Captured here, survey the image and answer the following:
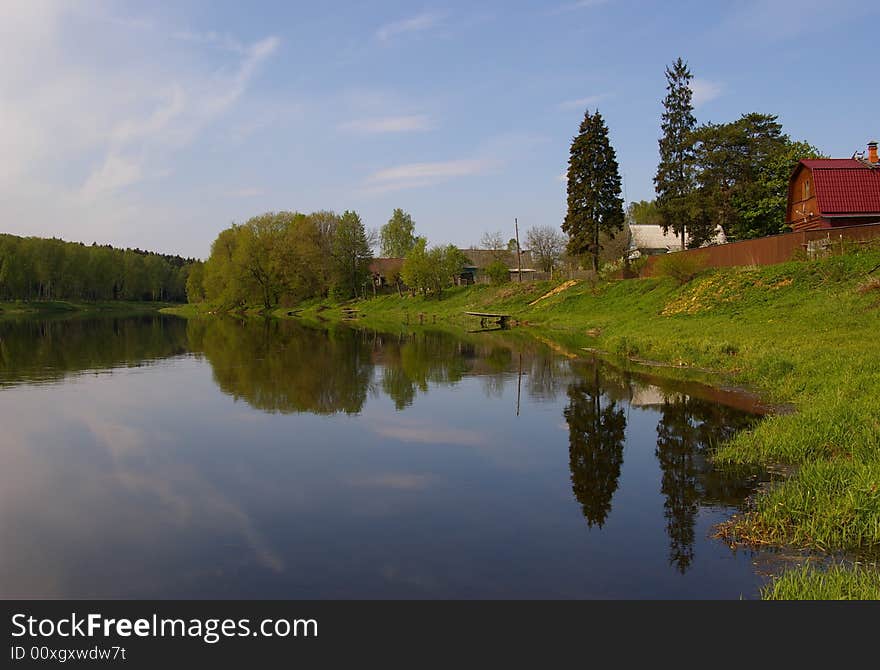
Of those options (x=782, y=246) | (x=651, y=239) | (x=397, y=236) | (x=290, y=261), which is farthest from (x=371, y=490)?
(x=397, y=236)

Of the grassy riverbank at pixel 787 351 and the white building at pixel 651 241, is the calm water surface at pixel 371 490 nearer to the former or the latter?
the grassy riverbank at pixel 787 351

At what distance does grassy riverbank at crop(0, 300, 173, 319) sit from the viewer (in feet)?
330

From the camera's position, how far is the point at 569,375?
2194 cm

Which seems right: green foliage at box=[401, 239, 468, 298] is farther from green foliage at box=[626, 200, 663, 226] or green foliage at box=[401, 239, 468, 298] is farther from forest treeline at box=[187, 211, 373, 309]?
green foliage at box=[626, 200, 663, 226]

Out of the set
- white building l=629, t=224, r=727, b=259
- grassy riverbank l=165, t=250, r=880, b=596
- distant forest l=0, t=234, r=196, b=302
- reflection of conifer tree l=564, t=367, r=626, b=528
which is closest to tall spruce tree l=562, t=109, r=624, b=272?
grassy riverbank l=165, t=250, r=880, b=596

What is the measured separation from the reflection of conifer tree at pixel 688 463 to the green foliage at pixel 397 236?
93.7 meters

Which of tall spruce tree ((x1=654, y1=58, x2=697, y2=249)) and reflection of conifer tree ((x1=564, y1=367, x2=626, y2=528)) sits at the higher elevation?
tall spruce tree ((x1=654, y1=58, x2=697, y2=249))

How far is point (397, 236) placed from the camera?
109m

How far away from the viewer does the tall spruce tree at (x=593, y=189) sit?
48406mm

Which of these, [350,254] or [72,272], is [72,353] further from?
[72,272]

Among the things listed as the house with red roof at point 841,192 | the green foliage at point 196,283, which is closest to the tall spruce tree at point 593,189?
the house with red roof at point 841,192

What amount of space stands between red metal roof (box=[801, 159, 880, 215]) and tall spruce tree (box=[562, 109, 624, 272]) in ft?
44.6

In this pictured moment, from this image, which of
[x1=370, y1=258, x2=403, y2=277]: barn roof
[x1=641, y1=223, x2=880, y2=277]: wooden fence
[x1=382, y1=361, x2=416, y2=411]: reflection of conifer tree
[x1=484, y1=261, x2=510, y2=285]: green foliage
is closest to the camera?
[x1=382, y1=361, x2=416, y2=411]: reflection of conifer tree
